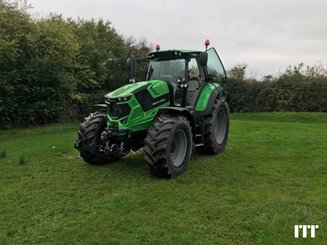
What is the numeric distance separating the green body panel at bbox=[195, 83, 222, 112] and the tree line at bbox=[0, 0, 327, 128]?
346 inches

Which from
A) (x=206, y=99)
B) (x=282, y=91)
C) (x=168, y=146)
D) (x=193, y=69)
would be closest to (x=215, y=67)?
(x=193, y=69)

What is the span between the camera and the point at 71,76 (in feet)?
58.3

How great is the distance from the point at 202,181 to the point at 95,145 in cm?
205

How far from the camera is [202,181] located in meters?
6.15

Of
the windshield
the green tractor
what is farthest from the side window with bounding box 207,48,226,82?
the windshield

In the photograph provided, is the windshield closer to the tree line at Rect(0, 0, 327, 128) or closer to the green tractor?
the green tractor

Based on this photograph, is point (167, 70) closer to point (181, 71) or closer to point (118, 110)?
point (181, 71)

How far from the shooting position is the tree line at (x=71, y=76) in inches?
588

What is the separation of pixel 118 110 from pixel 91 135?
0.80m

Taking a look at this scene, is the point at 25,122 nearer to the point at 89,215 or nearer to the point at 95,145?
the point at 95,145

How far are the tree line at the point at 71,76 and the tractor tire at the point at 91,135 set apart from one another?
8207mm

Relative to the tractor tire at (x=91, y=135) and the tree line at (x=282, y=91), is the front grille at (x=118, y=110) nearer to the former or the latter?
the tractor tire at (x=91, y=135)

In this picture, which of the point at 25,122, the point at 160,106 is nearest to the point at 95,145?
the point at 160,106

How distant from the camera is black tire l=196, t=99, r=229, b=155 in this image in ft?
24.9
